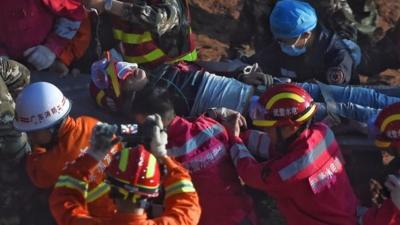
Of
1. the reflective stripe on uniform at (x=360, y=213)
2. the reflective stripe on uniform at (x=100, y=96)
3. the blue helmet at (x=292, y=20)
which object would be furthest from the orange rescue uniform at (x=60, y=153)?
the blue helmet at (x=292, y=20)

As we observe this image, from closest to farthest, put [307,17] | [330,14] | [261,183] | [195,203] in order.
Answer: [195,203], [261,183], [307,17], [330,14]

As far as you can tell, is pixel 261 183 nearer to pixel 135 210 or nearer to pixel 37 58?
pixel 135 210

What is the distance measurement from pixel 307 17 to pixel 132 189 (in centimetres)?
263

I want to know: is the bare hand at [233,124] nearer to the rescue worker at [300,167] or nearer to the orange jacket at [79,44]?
Answer: the rescue worker at [300,167]

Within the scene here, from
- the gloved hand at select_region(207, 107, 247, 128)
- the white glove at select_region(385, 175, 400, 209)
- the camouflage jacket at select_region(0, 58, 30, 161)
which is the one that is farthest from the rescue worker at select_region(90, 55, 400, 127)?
the white glove at select_region(385, 175, 400, 209)

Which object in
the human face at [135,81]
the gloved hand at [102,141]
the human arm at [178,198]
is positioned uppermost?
the gloved hand at [102,141]

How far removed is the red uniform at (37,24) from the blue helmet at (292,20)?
4.52 ft

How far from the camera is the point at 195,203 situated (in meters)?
4.75

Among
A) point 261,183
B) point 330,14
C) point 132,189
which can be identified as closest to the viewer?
point 132,189

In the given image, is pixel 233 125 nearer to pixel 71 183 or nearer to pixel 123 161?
pixel 71 183

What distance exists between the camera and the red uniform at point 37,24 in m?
6.59

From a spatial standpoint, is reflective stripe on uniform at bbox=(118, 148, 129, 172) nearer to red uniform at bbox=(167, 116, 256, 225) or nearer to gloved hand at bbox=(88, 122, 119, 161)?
gloved hand at bbox=(88, 122, 119, 161)

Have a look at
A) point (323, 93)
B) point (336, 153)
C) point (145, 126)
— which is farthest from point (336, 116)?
point (145, 126)

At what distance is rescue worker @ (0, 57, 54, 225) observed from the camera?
562 centimetres
